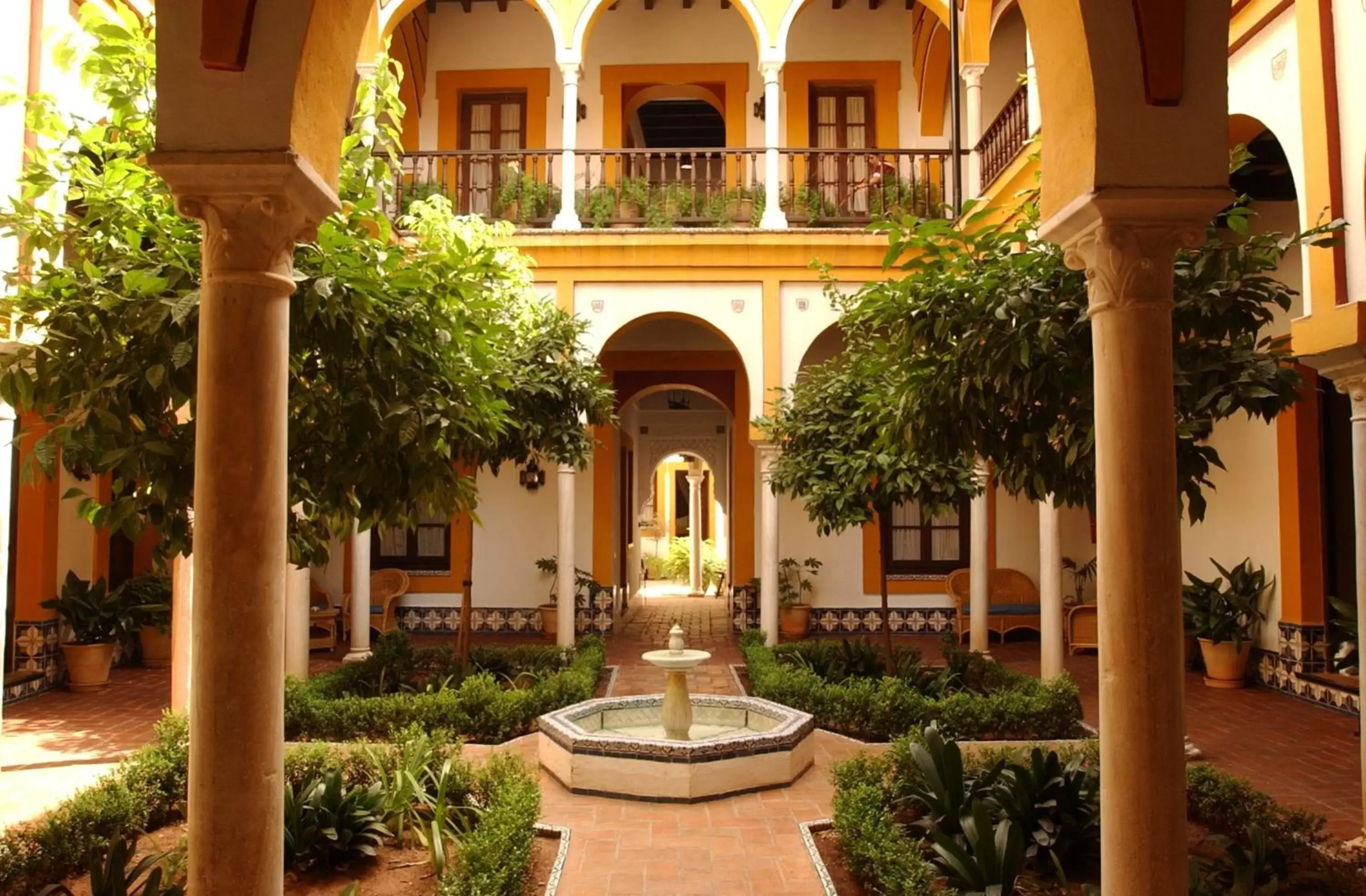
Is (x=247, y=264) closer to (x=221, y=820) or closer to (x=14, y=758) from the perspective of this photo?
(x=221, y=820)

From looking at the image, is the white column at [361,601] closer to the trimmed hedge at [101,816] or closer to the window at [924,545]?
the trimmed hedge at [101,816]

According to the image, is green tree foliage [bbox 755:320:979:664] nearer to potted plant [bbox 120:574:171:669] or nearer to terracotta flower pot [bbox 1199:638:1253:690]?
terracotta flower pot [bbox 1199:638:1253:690]

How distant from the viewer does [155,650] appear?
11898 mm

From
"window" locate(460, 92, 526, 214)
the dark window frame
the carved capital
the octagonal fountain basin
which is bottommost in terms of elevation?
the octagonal fountain basin

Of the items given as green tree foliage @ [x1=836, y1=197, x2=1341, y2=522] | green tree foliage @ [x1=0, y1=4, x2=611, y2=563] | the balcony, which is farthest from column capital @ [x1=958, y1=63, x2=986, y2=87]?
green tree foliage @ [x1=0, y1=4, x2=611, y2=563]

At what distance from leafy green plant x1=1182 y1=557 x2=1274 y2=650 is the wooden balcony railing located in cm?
496

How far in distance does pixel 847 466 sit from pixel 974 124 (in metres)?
5.80

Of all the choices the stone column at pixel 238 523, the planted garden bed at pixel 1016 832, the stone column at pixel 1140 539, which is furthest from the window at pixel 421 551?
the stone column at pixel 1140 539

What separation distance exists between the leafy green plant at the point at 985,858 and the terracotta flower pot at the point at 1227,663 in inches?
278

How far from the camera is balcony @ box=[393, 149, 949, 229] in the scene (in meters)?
13.1

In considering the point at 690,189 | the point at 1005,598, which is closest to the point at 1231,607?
the point at 1005,598

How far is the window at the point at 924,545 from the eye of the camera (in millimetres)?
15359

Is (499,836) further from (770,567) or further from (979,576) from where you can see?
(979,576)

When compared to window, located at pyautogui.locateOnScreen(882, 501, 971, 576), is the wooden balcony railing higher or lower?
higher
